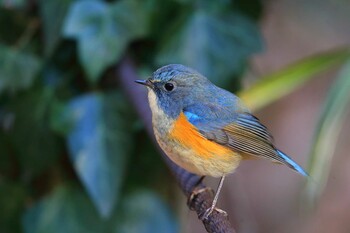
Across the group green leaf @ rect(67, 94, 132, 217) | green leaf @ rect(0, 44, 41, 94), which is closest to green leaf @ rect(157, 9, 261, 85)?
green leaf @ rect(67, 94, 132, 217)

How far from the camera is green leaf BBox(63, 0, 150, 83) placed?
263cm

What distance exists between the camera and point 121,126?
2.75 m

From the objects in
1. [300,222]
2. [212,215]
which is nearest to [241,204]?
[300,222]

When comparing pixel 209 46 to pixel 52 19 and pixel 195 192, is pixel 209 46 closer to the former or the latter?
pixel 52 19

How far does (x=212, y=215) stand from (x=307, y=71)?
1.06m

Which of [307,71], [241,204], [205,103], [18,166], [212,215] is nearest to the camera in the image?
[212,215]

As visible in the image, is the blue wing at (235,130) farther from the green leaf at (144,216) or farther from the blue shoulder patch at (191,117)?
the green leaf at (144,216)

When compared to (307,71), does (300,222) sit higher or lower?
lower

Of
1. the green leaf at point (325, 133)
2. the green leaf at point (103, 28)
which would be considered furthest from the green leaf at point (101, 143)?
the green leaf at point (325, 133)

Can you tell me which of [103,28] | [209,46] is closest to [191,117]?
[209,46]

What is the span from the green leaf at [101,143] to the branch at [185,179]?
137 mm

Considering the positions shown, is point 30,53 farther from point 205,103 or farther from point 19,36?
point 205,103

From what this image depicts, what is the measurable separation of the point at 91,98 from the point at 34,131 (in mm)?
272

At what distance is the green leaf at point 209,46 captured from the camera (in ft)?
8.82
